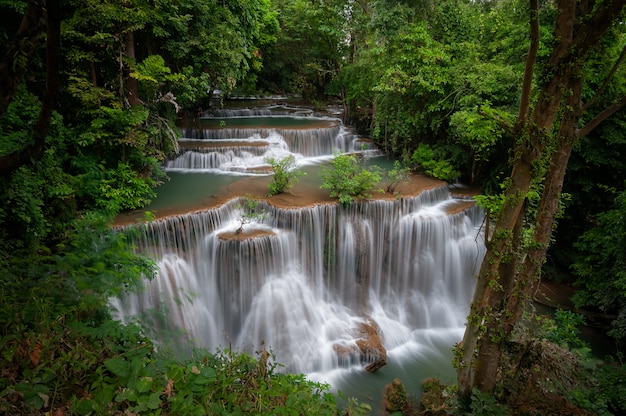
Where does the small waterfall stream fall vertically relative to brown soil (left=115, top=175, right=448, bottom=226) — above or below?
below

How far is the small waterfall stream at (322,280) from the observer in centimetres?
730

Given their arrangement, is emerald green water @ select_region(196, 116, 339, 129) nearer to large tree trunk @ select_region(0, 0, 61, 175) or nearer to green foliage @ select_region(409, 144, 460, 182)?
green foliage @ select_region(409, 144, 460, 182)

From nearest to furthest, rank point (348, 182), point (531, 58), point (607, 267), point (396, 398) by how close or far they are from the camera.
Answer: point (531, 58), point (396, 398), point (607, 267), point (348, 182)

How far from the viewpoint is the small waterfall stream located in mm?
7301

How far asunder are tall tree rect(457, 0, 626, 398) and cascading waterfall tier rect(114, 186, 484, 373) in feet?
12.0

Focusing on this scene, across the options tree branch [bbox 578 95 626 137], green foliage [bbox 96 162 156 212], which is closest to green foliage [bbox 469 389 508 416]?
tree branch [bbox 578 95 626 137]

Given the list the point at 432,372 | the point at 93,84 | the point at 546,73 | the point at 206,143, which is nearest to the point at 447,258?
the point at 432,372

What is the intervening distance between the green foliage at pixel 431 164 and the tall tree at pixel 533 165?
6713 millimetres

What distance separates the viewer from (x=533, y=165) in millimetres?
3506

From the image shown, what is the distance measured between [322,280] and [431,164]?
5.01 m

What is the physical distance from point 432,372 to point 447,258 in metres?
3.01

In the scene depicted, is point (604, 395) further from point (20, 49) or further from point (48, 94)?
point (20, 49)

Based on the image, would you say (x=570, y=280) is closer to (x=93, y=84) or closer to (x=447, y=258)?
(x=447, y=258)

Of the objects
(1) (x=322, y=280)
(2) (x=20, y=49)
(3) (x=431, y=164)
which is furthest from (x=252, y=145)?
(2) (x=20, y=49)
